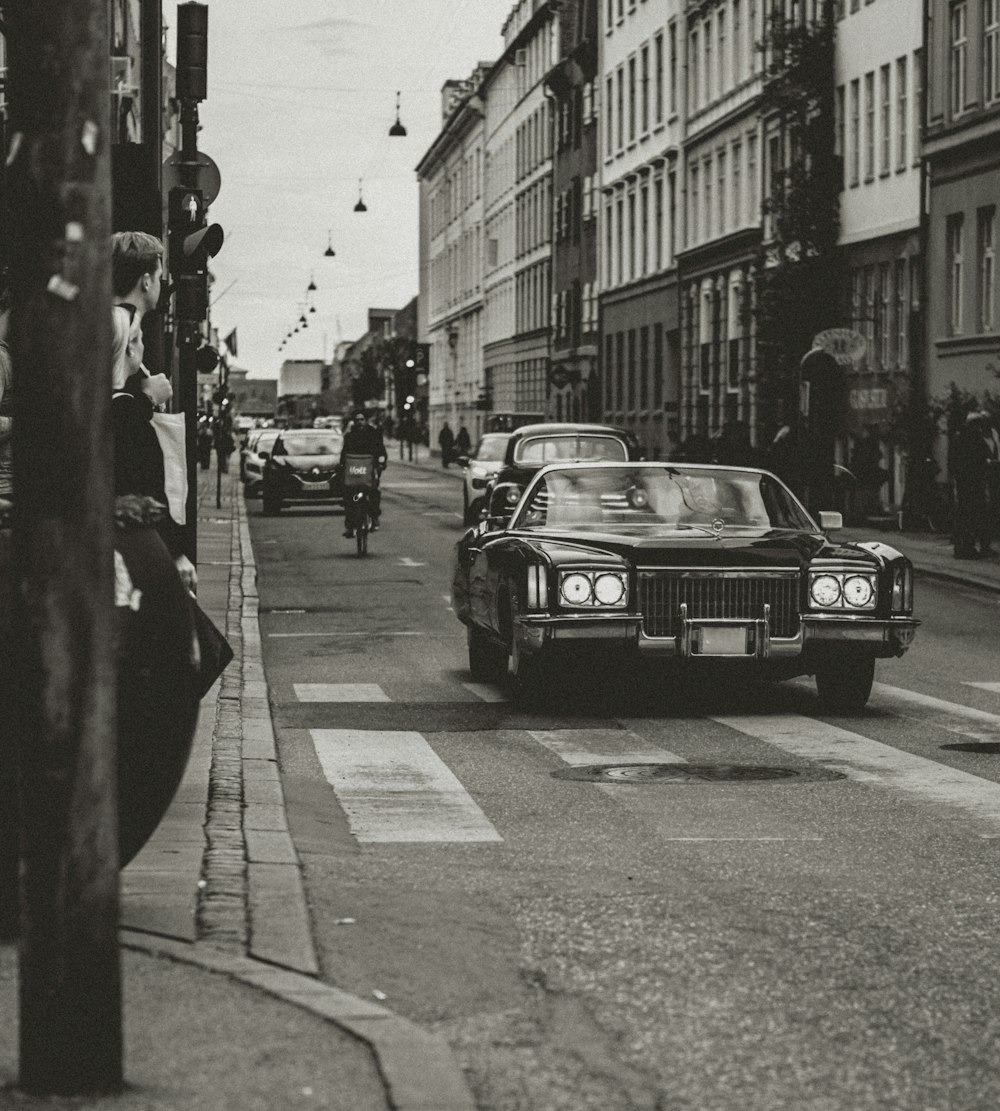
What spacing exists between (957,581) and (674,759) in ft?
54.2

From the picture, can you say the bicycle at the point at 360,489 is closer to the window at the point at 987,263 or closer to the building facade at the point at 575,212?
the window at the point at 987,263

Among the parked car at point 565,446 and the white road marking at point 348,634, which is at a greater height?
the parked car at point 565,446

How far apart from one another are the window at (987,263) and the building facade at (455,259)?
70.4 metres

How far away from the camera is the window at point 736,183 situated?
58344 millimetres

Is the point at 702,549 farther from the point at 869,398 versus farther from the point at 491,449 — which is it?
the point at 491,449

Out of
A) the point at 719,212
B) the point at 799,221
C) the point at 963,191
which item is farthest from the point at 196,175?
the point at 719,212

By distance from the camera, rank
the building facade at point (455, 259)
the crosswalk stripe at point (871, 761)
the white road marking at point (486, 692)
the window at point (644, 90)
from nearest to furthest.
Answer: the crosswalk stripe at point (871, 761) < the white road marking at point (486, 692) < the window at point (644, 90) < the building facade at point (455, 259)

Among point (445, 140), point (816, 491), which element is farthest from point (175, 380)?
point (445, 140)

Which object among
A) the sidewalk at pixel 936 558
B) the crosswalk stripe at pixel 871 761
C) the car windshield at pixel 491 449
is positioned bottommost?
the sidewalk at pixel 936 558

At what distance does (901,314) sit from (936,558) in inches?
538

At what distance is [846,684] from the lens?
1357cm

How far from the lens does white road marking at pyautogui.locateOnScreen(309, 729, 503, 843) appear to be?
29.6 feet

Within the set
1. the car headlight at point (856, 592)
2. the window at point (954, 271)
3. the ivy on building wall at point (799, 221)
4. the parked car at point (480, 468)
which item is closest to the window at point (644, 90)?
the ivy on building wall at point (799, 221)

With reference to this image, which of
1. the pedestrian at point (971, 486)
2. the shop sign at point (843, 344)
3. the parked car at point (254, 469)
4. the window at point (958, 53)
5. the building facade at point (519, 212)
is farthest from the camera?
the building facade at point (519, 212)
